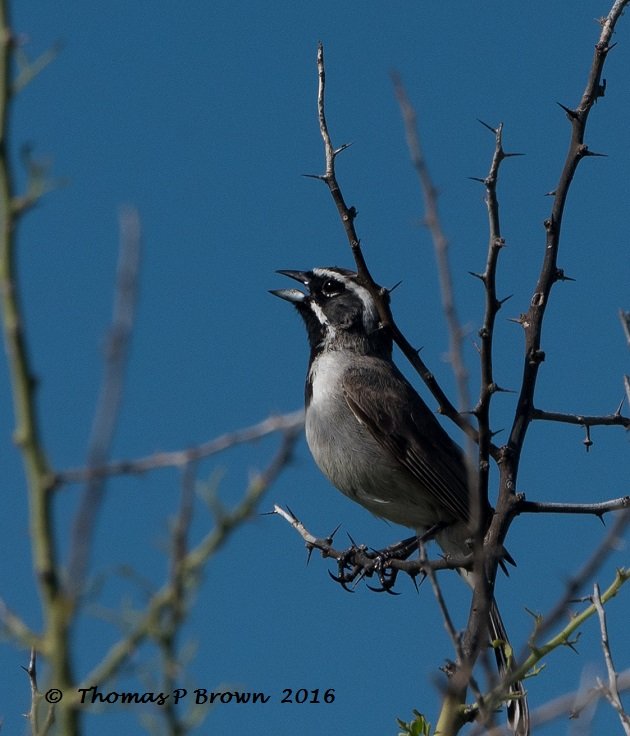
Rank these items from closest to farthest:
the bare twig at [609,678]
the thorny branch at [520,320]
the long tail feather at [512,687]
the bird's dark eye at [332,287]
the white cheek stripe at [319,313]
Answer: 1. the bare twig at [609,678]
2. the thorny branch at [520,320]
3. the long tail feather at [512,687]
4. the white cheek stripe at [319,313]
5. the bird's dark eye at [332,287]

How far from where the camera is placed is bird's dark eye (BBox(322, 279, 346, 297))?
8805mm

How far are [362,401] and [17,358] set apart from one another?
622 cm

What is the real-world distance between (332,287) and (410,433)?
4.98ft

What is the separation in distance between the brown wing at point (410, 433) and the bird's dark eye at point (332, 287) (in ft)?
2.60

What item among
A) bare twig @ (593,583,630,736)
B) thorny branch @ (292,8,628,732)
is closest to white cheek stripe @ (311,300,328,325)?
thorny branch @ (292,8,628,732)

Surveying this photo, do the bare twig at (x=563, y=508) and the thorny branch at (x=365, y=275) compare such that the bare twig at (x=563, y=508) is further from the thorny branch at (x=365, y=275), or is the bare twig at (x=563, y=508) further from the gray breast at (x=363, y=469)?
the gray breast at (x=363, y=469)

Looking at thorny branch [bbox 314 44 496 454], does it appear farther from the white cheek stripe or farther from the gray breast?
the white cheek stripe

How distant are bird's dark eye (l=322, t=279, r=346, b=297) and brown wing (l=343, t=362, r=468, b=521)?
792mm

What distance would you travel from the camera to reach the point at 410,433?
7.96 meters

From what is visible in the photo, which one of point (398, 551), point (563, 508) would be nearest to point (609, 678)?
point (563, 508)

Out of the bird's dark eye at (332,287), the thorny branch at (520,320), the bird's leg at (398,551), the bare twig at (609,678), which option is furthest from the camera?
the bird's dark eye at (332,287)

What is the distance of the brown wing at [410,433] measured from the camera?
7598 mm

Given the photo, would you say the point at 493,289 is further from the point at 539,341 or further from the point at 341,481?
the point at 341,481

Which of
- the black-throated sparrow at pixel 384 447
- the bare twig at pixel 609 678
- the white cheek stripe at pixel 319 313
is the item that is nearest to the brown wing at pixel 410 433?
the black-throated sparrow at pixel 384 447
